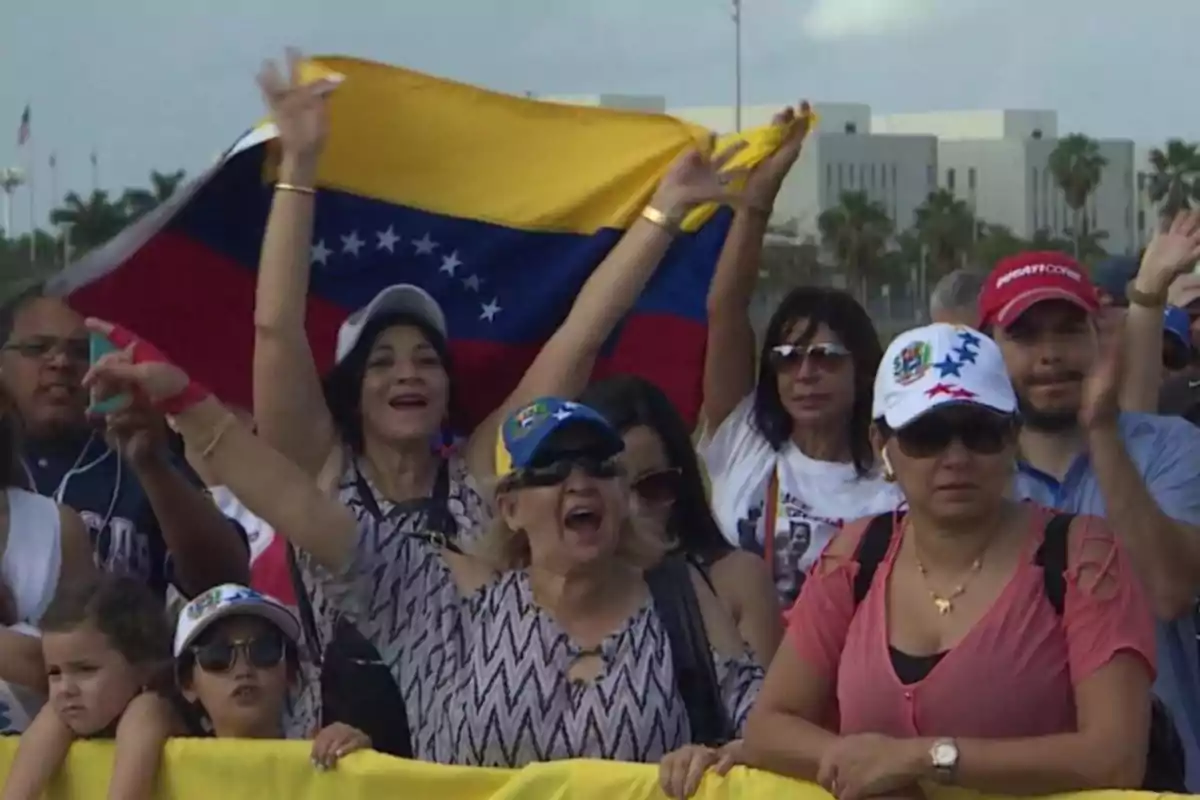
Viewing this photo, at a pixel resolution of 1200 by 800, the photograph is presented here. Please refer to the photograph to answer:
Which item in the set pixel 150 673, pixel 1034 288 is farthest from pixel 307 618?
pixel 1034 288

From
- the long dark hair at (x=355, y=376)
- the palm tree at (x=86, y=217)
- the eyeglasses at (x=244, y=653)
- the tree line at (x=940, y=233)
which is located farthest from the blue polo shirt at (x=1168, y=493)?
the tree line at (x=940, y=233)

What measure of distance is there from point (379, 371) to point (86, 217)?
64031 mm

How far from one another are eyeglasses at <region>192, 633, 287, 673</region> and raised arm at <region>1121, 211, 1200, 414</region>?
1960mm

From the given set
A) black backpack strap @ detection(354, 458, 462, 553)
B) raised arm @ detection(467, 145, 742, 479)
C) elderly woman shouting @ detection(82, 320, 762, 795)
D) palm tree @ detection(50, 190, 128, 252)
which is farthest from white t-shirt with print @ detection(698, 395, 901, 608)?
palm tree @ detection(50, 190, 128, 252)

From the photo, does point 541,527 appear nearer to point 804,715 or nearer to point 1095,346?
point 804,715

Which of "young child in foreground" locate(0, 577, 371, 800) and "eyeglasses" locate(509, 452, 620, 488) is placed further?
"young child in foreground" locate(0, 577, 371, 800)

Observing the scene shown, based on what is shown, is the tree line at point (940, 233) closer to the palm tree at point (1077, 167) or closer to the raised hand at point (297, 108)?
the palm tree at point (1077, 167)

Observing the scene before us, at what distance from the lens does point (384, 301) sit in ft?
17.1

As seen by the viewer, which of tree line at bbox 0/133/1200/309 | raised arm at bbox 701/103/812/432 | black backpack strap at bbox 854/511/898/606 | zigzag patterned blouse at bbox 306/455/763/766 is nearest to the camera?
black backpack strap at bbox 854/511/898/606

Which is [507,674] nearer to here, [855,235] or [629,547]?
[629,547]

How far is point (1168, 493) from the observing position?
4.60 m

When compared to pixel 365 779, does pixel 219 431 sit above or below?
above

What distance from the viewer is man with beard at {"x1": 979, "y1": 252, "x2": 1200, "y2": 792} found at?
14.2 ft

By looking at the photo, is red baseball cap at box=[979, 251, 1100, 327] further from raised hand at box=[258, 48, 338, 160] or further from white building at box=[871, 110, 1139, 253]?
white building at box=[871, 110, 1139, 253]
